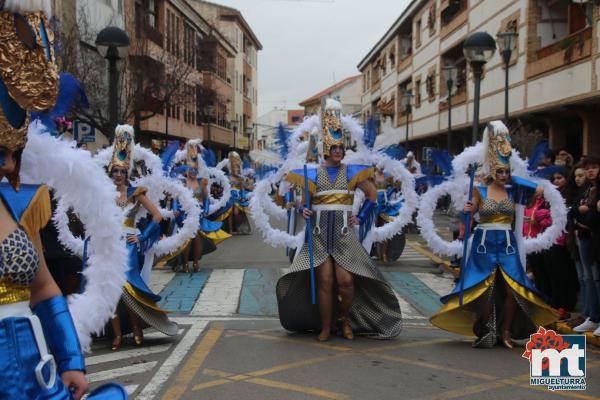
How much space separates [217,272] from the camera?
12750 mm

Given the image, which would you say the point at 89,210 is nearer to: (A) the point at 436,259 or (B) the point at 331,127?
(B) the point at 331,127

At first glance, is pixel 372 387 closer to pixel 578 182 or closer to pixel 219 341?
pixel 219 341

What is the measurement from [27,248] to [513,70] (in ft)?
79.3

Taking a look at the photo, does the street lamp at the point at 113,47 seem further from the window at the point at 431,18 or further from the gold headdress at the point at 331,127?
the window at the point at 431,18

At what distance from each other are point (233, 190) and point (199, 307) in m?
10.8

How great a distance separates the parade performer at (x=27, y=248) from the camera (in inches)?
96.3

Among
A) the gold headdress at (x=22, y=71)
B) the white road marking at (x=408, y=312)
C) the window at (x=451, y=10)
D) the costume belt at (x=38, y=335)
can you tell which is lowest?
the white road marking at (x=408, y=312)

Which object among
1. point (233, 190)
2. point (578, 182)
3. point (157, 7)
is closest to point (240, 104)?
point (157, 7)

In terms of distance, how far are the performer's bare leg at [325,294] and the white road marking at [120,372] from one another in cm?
174

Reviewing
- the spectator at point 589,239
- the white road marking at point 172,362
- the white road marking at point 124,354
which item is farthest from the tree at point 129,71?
the spectator at point 589,239

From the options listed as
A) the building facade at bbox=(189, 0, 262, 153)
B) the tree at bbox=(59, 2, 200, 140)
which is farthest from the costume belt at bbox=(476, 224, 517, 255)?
the building facade at bbox=(189, 0, 262, 153)

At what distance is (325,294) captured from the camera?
7145mm

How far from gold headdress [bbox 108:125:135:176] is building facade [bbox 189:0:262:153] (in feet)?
165

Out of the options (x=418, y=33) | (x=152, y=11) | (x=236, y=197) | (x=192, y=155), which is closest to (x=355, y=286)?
(x=192, y=155)
